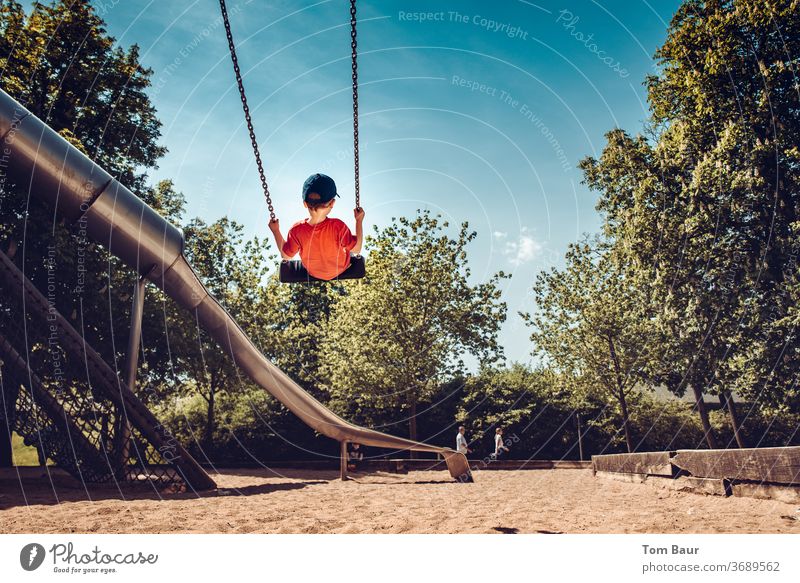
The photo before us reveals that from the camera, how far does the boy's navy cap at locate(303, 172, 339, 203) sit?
4.71m

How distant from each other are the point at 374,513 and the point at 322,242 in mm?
3695

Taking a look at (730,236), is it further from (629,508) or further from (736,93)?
(629,508)

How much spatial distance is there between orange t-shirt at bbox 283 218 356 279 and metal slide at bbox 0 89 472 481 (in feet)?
15.6

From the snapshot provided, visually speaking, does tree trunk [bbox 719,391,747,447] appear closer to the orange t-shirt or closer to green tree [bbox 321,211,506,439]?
green tree [bbox 321,211,506,439]

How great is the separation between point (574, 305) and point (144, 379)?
1869 cm

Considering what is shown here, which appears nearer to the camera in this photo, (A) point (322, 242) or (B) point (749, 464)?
(A) point (322, 242)

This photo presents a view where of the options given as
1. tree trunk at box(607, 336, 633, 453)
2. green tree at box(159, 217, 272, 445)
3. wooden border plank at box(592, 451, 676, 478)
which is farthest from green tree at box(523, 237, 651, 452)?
green tree at box(159, 217, 272, 445)

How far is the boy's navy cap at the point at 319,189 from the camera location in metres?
4.71

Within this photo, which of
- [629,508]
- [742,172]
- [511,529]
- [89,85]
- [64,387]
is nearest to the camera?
[511,529]

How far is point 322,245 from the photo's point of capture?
17.3 ft

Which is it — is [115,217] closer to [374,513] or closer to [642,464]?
[374,513]

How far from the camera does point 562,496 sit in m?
8.49

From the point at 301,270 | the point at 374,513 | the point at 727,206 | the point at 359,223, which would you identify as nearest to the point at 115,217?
the point at 301,270
